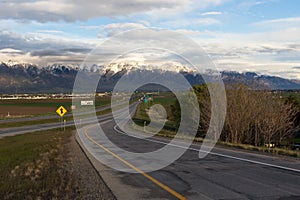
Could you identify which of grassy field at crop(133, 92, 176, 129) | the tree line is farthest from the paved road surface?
grassy field at crop(133, 92, 176, 129)

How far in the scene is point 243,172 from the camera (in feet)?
39.8

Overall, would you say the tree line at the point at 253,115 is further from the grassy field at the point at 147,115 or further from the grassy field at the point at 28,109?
the grassy field at the point at 28,109

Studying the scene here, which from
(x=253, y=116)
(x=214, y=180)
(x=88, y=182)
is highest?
(x=253, y=116)

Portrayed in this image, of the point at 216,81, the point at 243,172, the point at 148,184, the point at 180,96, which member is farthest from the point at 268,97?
the point at 148,184

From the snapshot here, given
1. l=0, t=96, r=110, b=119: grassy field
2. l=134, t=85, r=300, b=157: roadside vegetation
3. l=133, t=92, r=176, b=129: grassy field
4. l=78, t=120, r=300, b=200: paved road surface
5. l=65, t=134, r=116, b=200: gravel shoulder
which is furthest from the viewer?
l=0, t=96, r=110, b=119: grassy field

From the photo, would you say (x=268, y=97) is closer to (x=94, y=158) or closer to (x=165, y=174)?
(x=94, y=158)

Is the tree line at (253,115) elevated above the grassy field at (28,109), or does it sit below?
above

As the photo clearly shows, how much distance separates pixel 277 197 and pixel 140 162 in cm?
768

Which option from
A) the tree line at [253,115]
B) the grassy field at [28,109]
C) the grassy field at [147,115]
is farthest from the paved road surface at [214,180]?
the grassy field at [28,109]

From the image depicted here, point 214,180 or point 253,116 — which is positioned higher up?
point 253,116

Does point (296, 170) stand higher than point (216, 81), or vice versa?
point (216, 81)

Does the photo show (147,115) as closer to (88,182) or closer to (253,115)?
(253,115)

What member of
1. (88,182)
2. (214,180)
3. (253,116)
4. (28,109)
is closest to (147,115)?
(28,109)

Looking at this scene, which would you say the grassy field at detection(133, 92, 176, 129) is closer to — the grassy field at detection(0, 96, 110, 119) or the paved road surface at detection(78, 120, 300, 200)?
the grassy field at detection(0, 96, 110, 119)
